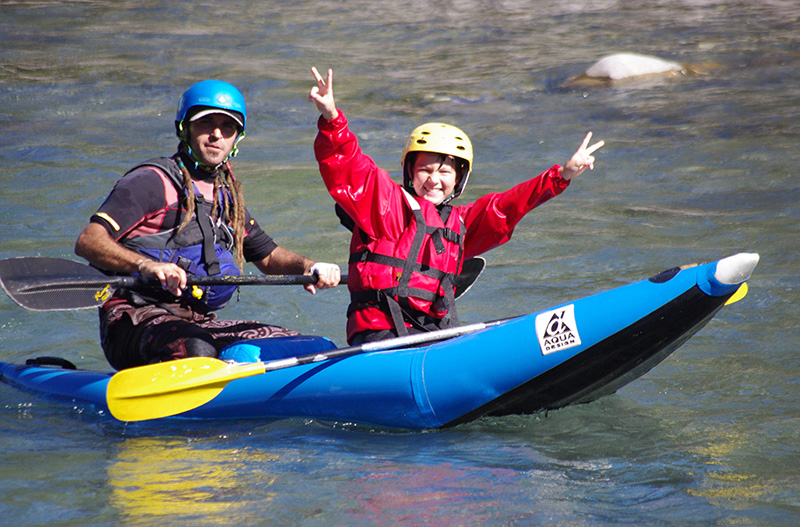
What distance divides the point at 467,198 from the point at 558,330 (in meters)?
5.56

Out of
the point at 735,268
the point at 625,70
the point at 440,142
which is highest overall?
the point at 625,70

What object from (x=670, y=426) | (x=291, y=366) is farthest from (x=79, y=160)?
(x=670, y=426)

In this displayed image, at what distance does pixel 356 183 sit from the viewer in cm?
396

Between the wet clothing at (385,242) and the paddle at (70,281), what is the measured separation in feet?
1.34

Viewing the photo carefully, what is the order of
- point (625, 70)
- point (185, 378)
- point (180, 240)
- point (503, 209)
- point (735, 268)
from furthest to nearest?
point (625, 70) < point (503, 209) < point (180, 240) < point (185, 378) < point (735, 268)

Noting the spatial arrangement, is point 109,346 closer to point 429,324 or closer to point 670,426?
point 429,324

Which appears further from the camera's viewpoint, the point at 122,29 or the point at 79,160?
the point at 122,29

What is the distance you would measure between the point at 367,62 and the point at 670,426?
1245cm

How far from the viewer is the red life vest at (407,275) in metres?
3.99

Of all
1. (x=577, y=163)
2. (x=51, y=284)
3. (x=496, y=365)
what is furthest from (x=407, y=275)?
(x=51, y=284)

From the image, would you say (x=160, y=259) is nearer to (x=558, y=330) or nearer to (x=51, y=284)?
(x=51, y=284)

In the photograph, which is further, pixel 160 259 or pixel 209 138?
pixel 209 138

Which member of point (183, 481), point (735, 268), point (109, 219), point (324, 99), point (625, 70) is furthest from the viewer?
point (625, 70)

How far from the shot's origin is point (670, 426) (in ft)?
13.3
